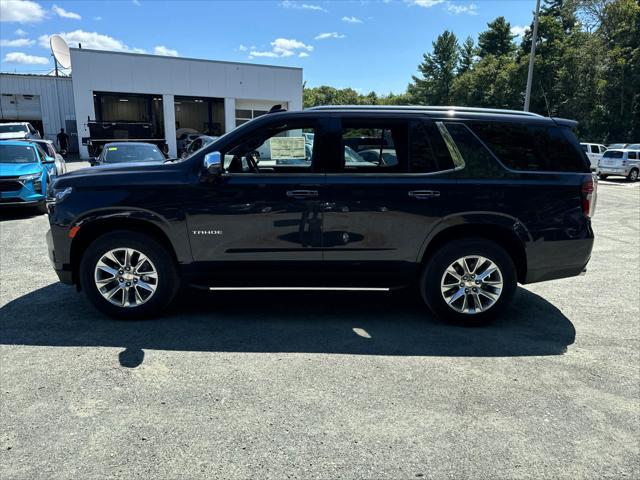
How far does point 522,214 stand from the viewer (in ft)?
14.6

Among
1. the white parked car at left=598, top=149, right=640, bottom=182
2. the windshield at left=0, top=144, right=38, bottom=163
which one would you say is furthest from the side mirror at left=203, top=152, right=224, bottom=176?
the white parked car at left=598, top=149, right=640, bottom=182

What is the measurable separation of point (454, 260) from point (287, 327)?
5.56ft

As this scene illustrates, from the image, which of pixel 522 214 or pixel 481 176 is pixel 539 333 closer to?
pixel 522 214

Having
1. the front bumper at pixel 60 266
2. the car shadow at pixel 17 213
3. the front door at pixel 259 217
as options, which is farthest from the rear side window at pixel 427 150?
the car shadow at pixel 17 213

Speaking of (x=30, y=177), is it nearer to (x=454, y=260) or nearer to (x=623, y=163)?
(x=454, y=260)

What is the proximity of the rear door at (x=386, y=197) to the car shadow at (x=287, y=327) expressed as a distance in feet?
1.89

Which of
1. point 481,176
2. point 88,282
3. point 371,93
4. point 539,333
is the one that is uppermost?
point 371,93

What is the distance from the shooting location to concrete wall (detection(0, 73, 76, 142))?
35125 millimetres

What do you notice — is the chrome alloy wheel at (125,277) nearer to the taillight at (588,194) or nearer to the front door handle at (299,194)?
the front door handle at (299,194)

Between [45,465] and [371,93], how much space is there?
128284 mm

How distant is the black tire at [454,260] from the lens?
14.6ft

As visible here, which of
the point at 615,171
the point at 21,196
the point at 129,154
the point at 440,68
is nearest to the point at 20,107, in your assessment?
the point at 129,154

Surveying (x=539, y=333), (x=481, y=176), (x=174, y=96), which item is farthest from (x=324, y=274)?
(x=174, y=96)

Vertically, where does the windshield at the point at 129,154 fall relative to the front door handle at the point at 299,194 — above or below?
above
